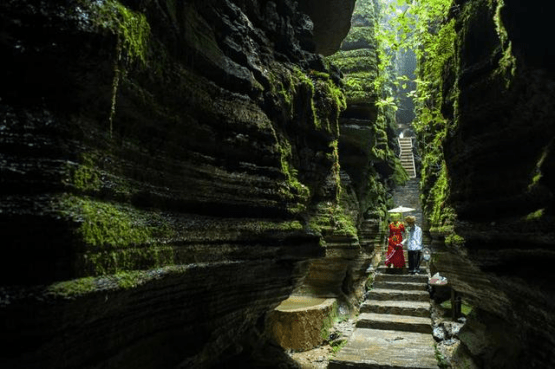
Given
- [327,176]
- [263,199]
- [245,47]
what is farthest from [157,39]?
[327,176]

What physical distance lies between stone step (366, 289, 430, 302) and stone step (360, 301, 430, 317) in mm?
244

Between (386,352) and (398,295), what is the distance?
12.3ft

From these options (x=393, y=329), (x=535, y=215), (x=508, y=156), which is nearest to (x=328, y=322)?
(x=393, y=329)

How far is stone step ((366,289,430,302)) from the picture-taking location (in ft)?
37.0

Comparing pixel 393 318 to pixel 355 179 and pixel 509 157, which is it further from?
pixel 509 157

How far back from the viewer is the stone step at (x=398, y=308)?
10.3 metres

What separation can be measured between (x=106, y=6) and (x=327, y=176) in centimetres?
539

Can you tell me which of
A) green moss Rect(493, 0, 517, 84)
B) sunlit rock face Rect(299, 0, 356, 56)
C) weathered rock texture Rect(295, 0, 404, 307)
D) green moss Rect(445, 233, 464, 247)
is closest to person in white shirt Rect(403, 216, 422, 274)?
weathered rock texture Rect(295, 0, 404, 307)

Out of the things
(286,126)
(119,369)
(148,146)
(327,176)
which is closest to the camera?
(119,369)

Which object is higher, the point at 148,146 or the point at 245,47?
the point at 245,47

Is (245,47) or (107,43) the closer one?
(107,43)

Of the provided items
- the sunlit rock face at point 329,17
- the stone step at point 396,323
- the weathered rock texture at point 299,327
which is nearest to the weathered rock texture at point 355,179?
the stone step at point 396,323

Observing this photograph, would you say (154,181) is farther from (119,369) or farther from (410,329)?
(410,329)

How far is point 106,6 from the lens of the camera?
2.43 metres
